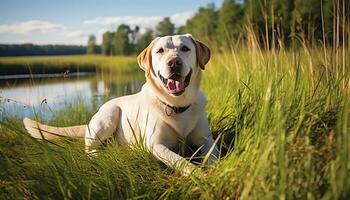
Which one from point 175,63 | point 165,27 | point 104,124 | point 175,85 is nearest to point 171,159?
point 175,85

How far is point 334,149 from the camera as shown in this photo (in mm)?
2092

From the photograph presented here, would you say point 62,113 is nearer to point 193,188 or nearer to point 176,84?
point 176,84

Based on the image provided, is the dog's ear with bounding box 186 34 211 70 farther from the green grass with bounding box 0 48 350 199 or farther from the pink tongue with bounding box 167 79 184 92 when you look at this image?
the green grass with bounding box 0 48 350 199

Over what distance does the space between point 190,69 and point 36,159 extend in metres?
1.71

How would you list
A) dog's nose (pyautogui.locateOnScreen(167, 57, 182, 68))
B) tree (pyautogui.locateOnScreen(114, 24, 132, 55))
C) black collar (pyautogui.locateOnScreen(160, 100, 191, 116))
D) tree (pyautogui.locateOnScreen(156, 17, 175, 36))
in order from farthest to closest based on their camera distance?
tree (pyautogui.locateOnScreen(156, 17, 175, 36))
tree (pyautogui.locateOnScreen(114, 24, 132, 55))
black collar (pyautogui.locateOnScreen(160, 100, 191, 116))
dog's nose (pyautogui.locateOnScreen(167, 57, 182, 68))

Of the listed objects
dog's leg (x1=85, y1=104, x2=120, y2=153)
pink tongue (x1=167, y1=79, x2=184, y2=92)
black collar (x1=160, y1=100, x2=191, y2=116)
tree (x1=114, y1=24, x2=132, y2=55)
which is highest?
tree (x1=114, y1=24, x2=132, y2=55)

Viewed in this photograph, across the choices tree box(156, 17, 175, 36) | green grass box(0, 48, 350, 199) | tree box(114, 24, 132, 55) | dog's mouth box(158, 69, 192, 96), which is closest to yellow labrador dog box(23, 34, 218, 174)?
dog's mouth box(158, 69, 192, 96)

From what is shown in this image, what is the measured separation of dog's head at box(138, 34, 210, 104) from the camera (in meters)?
3.73

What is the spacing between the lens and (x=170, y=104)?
3875 mm

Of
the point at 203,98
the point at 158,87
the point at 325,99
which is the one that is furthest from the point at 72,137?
the point at 325,99

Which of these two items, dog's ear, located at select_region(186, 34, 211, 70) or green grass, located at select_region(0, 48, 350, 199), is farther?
dog's ear, located at select_region(186, 34, 211, 70)

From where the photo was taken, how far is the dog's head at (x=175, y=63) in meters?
3.73

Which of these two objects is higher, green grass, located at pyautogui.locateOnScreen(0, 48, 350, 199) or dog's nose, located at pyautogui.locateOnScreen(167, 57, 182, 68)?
dog's nose, located at pyautogui.locateOnScreen(167, 57, 182, 68)

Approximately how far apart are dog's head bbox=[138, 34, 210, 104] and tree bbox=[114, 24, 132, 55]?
174 ft
